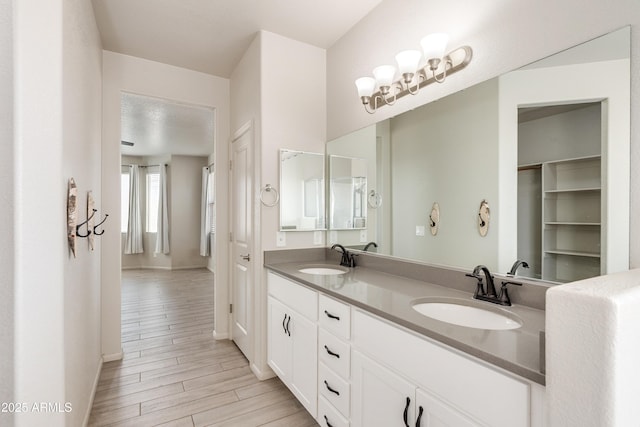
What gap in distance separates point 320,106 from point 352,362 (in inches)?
78.6

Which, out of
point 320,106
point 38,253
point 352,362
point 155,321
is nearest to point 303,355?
point 352,362

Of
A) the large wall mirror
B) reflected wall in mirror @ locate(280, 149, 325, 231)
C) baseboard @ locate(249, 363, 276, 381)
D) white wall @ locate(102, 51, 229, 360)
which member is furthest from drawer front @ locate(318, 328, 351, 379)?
white wall @ locate(102, 51, 229, 360)

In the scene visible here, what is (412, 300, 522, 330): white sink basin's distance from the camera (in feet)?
3.89

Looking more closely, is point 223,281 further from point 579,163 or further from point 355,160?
point 579,163

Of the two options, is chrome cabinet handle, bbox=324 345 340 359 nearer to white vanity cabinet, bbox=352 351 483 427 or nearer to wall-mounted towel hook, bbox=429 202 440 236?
white vanity cabinet, bbox=352 351 483 427

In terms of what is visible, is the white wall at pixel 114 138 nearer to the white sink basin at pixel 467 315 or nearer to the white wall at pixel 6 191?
the white wall at pixel 6 191

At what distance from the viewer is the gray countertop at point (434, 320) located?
824mm

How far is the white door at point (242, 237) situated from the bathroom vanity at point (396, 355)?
0.48m

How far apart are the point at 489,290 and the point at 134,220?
7.38m

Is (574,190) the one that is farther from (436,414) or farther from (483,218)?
(436,414)

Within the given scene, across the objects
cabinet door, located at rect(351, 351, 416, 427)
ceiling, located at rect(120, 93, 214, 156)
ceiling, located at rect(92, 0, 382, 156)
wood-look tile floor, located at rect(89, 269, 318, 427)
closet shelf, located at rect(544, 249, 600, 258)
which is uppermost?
ceiling, located at rect(92, 0, 382, 156)

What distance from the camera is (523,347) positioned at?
2.86 ft

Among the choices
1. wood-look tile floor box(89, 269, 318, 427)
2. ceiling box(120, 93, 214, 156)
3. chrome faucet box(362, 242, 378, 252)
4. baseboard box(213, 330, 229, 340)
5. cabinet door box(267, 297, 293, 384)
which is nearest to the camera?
wood-look tile floor box(89, 269, 318, 427)

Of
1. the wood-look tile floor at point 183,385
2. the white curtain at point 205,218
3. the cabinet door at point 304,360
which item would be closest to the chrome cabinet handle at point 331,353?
the cabinet door at point 304,360
